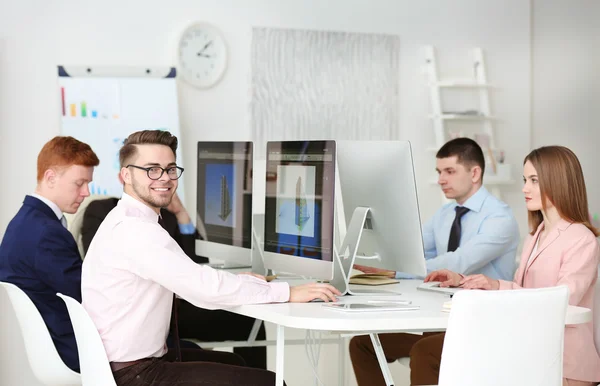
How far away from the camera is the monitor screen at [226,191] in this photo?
3.24 metres

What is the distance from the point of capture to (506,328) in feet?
6.74

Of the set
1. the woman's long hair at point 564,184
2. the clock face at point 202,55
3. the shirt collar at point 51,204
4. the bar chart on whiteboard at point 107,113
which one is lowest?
the shirt collar at point 51,204

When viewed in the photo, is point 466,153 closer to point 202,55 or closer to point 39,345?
point 39,345

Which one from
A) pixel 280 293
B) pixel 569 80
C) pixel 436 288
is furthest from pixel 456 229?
pixel 569 80

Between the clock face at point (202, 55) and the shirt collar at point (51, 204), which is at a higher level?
the clock face at point (202, 55)

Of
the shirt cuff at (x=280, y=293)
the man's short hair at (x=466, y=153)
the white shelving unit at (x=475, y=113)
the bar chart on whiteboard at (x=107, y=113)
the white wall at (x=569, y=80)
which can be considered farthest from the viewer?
the white wall at (x=569, y=80)

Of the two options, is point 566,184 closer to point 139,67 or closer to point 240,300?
point 240,300

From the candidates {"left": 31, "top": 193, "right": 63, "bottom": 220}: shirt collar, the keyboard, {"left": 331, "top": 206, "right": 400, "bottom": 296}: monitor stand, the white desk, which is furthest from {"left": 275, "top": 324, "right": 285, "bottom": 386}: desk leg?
{"left": 31, "top": 193, "right": 63, "bottom": 220}: shirt collar

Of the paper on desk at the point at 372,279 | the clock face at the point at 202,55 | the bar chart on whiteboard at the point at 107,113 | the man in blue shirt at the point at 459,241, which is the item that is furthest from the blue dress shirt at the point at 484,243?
the clock face at the point at 202,55

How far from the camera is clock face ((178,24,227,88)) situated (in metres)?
5.34

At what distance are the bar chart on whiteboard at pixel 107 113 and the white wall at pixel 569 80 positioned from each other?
3.00 metres

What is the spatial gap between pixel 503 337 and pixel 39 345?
1578mm

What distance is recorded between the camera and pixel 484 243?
3.41 meters

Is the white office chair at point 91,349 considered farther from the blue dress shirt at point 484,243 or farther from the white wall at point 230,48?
the white wall at point 230,48
